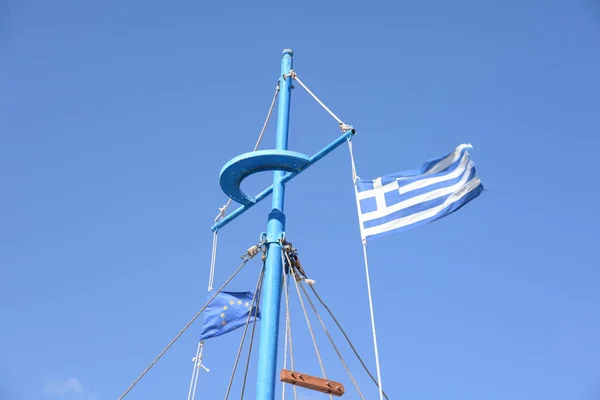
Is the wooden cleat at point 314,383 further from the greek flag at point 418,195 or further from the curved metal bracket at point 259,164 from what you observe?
the curved metal bracket at point 259,164

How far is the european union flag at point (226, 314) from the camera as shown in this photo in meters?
15.6

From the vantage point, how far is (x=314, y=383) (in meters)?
12.2

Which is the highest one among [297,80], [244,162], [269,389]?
[297,80]

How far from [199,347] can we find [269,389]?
153 inches

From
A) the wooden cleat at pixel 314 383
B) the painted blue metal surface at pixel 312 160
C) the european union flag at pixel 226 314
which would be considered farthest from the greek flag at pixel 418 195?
the european union flag at pixel 226 314

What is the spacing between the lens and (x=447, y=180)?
1372 centimetres

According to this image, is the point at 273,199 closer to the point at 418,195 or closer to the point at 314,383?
the point at 418,195

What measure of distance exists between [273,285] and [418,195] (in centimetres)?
335

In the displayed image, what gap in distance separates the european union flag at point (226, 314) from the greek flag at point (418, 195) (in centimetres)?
363

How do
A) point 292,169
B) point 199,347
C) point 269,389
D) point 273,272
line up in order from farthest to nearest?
point 199,347, point 292,169, point 273,272, point 269,389

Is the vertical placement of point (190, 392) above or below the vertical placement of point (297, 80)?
below

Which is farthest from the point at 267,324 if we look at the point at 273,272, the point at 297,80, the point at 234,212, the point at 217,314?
the point at 297,80

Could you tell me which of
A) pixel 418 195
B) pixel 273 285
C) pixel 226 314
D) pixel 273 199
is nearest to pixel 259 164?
pixel 273 199

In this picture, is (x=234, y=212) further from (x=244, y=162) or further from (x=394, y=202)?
(x=394, y=202)
